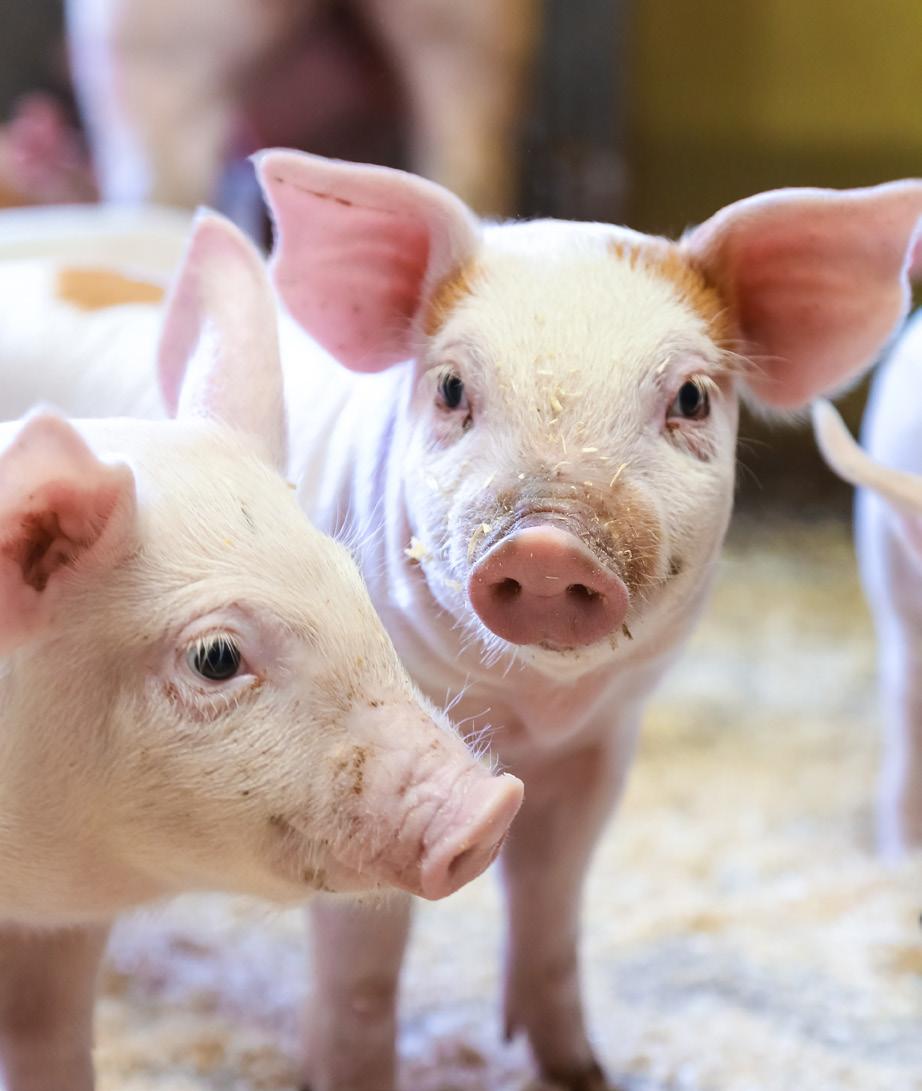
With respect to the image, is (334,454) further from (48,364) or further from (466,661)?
(48,364)

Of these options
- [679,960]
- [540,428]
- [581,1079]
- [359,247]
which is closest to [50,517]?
[540,428]

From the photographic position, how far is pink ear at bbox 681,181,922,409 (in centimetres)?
137

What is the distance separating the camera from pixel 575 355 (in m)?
1.28

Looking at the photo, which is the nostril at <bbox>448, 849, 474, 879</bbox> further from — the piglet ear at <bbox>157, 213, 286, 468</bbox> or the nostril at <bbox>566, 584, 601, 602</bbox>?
the piglet ear at <bbox>157, 213, 286, 468</bbox>

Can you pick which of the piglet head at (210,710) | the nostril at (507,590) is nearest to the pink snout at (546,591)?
the nostril at (507,590)

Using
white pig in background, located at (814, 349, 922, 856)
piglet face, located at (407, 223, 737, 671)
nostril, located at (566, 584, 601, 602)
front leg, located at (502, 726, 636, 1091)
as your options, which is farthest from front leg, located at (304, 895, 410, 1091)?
white pig in background, located at (814, 349, 922, 856)

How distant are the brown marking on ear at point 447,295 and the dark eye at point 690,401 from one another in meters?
0.21

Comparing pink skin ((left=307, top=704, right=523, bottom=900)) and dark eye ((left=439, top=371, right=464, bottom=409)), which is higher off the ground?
dark eye ((left=439, top=371, right=464, bottom=409))

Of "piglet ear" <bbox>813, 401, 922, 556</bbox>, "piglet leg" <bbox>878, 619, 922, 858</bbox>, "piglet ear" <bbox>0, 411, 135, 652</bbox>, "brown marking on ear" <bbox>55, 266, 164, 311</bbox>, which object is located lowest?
"piglet leg" <bbox>878, 619, 922, 858</bbox>

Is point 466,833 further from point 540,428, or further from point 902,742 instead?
point 902,742

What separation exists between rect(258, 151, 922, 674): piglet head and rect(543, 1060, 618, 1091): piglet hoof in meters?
0.52

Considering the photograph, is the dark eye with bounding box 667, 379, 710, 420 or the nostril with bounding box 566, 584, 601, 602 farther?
the dark eye with bounding box 667, 379, 710, 420

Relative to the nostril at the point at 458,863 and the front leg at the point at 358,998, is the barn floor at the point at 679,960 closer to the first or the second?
the front leg at the point at 358,998

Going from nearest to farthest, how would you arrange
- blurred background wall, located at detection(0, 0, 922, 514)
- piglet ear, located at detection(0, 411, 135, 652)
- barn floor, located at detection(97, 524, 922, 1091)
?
1. piglet ear, located at detection(0, 411, 135, 652)
2. barn floor, located at detection(97, 524, 922, 1091)
3. blurred background wall, located at detection(0, 0, 922, 514)
